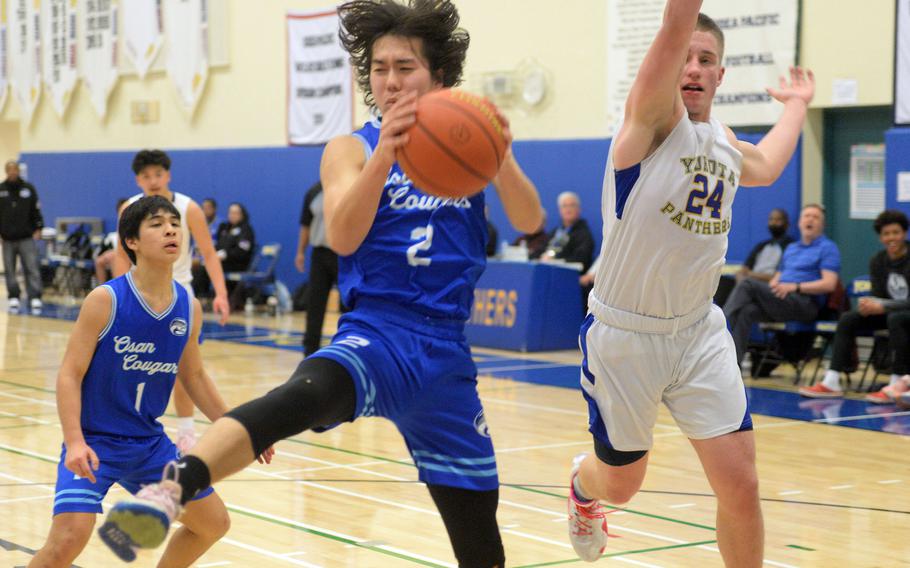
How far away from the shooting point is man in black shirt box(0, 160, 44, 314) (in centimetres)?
1650

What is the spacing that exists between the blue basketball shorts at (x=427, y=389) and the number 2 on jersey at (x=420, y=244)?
5.2 inches

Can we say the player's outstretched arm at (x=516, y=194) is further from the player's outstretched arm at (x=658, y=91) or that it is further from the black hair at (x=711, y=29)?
the black hair at (x=711, y=29)

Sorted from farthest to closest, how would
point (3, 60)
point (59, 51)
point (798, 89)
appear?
point (3, 60) → point (59, 51) → point (798, 89)

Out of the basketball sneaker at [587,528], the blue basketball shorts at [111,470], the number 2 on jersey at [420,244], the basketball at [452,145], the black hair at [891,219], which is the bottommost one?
the basketball sneaker at [587,528]

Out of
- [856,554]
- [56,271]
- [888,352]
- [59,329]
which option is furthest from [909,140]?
[56,271]

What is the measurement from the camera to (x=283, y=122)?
1827 cm

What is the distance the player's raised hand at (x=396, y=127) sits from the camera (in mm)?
3012

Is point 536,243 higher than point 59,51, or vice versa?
point 59,51

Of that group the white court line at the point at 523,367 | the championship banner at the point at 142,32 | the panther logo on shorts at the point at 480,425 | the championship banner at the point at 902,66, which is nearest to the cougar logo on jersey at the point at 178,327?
the panther logo on shorts at the point at 480,425

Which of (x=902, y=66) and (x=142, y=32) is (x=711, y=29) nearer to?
(x=902, y=66)

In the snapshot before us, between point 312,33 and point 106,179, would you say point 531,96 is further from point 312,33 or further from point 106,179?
point 106,179

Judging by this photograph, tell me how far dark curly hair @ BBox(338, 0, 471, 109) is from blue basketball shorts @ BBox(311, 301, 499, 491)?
647 mm

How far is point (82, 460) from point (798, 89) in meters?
2.68

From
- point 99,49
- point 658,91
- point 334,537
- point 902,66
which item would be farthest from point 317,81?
point 658,91
